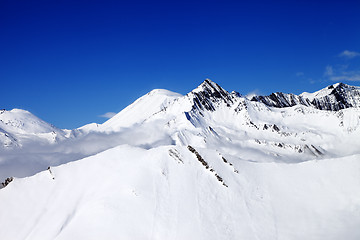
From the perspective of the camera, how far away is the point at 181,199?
54.8 meters

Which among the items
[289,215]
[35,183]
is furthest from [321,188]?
[35,183]

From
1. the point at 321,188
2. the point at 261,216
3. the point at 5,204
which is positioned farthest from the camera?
the point at 5,204

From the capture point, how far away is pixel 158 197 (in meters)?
54.9

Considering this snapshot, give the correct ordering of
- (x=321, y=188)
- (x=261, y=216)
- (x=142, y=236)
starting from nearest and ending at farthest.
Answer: (x=142, y=236) → (x=261, y=216) → (x=321, y=188)

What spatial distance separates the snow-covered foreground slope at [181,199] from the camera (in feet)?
164

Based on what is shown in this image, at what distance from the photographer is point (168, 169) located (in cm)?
6078

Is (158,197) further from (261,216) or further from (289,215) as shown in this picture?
(289,215)

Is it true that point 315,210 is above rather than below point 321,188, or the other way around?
below

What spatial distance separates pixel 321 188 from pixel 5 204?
62.9m

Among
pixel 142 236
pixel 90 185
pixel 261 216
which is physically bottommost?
pixel 142 236

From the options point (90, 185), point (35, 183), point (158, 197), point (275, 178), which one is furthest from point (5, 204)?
point (275, 178)

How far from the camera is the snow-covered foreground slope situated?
164 feet

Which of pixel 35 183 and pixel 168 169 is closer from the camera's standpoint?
pixel 168 169

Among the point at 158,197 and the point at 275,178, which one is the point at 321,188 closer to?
the point at 275,178
